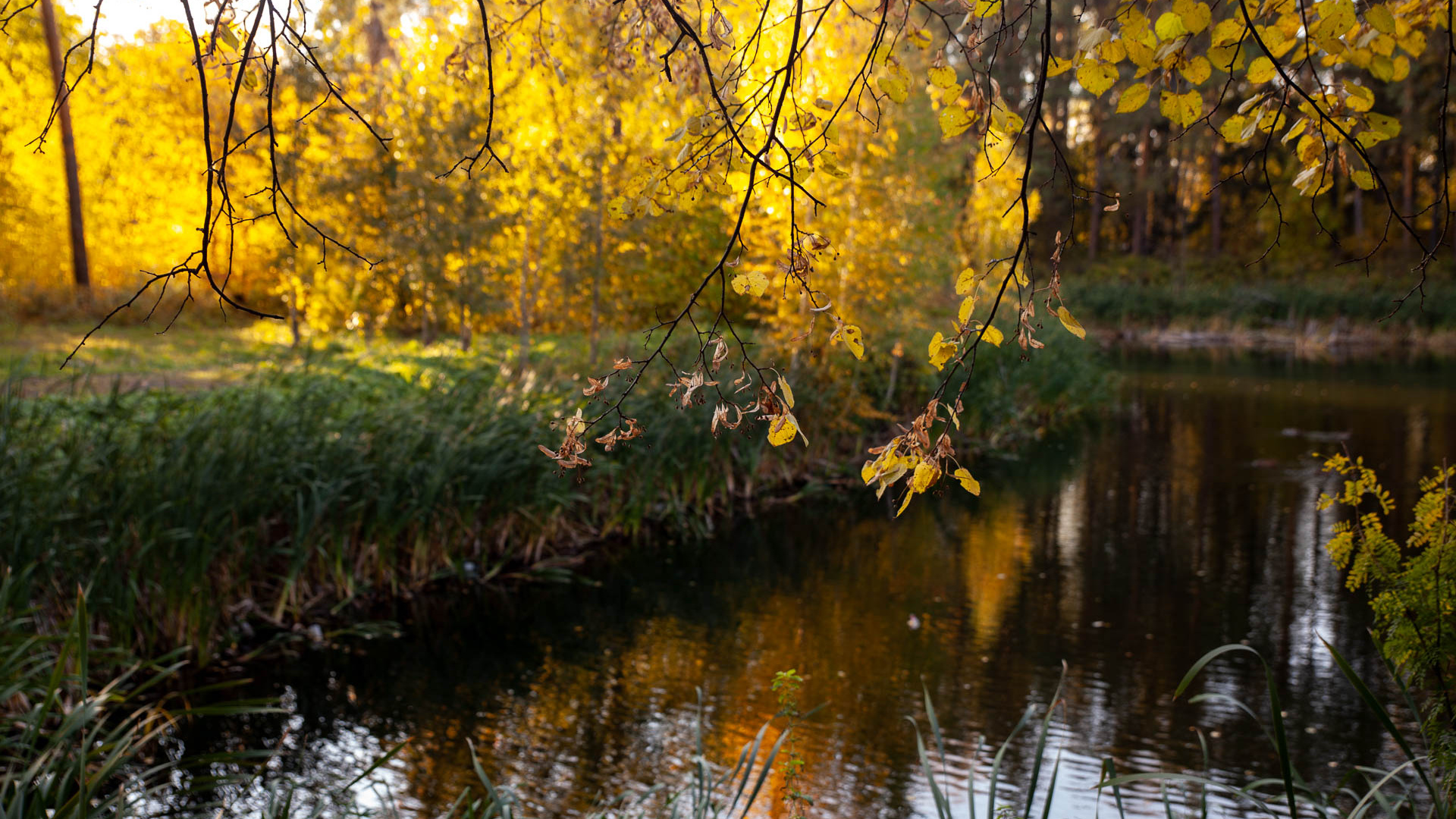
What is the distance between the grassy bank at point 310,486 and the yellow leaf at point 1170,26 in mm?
2830

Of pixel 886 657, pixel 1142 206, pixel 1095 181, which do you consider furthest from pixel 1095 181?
pixel 886 657

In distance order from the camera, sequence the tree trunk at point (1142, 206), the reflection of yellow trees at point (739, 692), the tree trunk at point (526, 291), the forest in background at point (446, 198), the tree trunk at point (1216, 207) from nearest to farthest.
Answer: the reflection of yellow trees at point (739, 692)
the forest in background at point (446, 198)
the tree trunk at point (526, 291)
the tree trunk at point (1142, 206)
the tree trunk at point (1216, 207)

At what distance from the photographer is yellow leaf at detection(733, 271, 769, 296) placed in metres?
1.72

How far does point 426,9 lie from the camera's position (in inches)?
886

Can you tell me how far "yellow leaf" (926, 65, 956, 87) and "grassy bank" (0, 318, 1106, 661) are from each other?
2.57 metres

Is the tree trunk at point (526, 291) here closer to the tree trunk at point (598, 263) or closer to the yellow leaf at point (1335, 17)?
the tree trunk at point (598, 263)

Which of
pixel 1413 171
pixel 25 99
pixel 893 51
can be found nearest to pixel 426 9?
pixel 25 99

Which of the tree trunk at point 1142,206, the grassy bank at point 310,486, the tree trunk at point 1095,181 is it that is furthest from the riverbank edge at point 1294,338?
the grassy bank at point 310,486

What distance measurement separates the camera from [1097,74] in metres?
1.73

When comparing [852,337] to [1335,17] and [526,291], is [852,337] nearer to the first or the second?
[1335,17]

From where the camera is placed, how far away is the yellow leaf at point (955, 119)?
1.82 meters

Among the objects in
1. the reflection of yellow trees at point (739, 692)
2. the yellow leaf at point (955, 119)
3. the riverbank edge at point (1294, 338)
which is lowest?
the reflection of yellow trees at point (739, 692)

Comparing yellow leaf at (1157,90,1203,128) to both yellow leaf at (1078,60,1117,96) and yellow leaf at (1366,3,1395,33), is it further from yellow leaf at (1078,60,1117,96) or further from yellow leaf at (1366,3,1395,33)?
yellow leaf at (1366,3,1395,33)

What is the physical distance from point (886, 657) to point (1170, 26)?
4.80m
